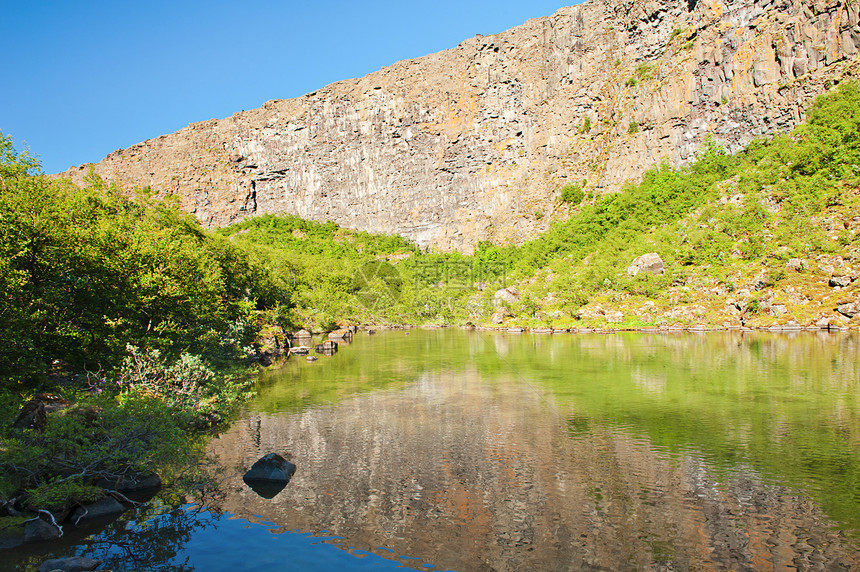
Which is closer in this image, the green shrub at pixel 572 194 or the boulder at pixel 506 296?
the boulder at pixel 506 296

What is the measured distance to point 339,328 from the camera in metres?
78.5

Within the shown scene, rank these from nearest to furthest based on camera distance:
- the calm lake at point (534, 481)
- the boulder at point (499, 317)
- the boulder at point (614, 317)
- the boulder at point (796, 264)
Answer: the calm lake at point (534, 481), the boulder at point (796, 264), the boulder at point (614, 317), the boulder at point (499, 317)

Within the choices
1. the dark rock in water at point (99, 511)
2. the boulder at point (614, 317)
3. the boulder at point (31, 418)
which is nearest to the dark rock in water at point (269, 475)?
the dark rock in water at point (99, 511)

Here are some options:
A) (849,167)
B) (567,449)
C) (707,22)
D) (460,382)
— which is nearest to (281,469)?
(567,449)

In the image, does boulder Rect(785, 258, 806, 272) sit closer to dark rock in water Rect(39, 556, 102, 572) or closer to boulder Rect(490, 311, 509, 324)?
boulder Rect(490, 311, 509, 324)

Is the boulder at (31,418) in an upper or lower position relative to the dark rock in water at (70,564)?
upper

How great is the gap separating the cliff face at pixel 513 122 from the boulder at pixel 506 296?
27747 millimetres

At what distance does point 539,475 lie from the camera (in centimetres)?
1792

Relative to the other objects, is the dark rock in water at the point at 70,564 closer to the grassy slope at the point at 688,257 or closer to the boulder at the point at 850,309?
the grassy slope at the point at 688,257

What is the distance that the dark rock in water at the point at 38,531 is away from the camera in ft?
43.1

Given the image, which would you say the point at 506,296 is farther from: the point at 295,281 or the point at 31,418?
the point at 31,418

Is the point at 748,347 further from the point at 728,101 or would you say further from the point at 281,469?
the point at 728,101

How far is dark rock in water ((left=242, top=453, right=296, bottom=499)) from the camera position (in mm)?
17297

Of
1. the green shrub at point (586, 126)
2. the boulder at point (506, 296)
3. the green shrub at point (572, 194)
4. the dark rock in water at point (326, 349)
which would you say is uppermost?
the green shrub at point (586, 126)
